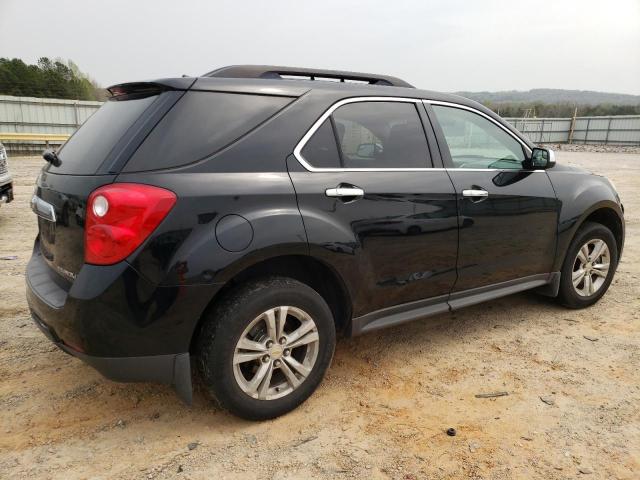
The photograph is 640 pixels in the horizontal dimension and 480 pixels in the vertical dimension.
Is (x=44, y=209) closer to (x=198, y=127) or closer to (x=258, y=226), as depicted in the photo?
(x=198, y=127)

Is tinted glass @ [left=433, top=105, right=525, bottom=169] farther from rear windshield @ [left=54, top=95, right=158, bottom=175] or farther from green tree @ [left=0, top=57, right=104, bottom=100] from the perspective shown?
green tree @ [left=0, top=57, right=104, bottom=100]

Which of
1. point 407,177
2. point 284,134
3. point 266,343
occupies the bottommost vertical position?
point 266,343

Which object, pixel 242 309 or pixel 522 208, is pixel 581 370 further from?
pixel 242 309

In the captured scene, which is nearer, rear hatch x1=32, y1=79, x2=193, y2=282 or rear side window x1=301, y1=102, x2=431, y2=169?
rear hatch x1=32, y1=79, x2=193, y2=282

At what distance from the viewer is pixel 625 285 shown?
15.5 ft

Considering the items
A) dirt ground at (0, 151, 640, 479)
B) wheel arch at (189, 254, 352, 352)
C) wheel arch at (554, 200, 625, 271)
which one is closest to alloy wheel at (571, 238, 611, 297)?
wheel arch at (554, 200, 625, 271)

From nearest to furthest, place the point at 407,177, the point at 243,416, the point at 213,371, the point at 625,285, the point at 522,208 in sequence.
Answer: the point at 213,371 → the point at 243,416 → the point at 407,177 → the point at 522,208 → the point at 625,285

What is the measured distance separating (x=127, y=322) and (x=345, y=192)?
122cm

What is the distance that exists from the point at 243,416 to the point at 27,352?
5.61 feet

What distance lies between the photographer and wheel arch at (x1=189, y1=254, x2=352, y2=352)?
2.38m

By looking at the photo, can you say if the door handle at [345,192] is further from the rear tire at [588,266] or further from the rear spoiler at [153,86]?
the rear tire at [588,266]

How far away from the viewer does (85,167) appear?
2.33 meters

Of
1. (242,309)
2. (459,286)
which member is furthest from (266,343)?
(459,286)

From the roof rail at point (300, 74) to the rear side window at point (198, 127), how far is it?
0.96ft
